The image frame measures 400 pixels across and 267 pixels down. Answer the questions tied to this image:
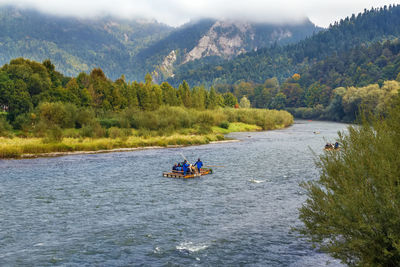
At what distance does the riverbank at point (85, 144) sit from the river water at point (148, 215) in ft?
25.6

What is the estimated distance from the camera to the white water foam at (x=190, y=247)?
93.7 ft

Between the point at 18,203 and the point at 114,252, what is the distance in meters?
17.8

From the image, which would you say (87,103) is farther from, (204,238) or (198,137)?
(204,238)

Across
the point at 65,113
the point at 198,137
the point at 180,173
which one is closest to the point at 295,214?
the point at 180,173

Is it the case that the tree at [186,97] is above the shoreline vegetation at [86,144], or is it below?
above

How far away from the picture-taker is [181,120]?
11606 cm

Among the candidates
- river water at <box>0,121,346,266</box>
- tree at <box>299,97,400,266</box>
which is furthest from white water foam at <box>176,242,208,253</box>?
tree at <box>299,97,400,266</box>

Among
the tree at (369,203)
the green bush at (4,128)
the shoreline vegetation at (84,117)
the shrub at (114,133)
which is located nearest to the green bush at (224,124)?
the shoreline vegetation at (84,117)

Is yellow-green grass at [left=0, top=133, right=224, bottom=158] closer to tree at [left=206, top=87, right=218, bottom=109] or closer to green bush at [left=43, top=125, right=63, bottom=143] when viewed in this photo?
green bush at [left=43, top=125, right=63, bottom=143]

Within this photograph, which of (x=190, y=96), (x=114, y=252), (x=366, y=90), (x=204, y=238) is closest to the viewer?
(x=114, y=252)

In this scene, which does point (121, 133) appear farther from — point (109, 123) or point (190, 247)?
point (190, 247)

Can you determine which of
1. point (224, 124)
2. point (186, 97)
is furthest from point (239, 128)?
point (186, 97)

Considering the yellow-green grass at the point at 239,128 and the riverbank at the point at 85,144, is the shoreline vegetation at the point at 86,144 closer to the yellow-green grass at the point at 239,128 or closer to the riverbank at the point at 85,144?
the riverbank at the point at 85,144

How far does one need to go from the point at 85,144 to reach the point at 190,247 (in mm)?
58969
